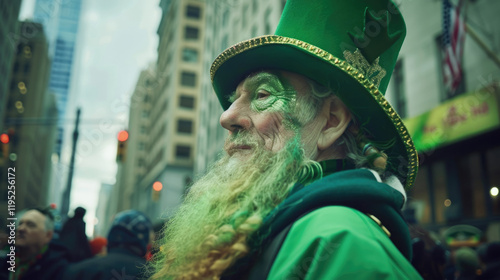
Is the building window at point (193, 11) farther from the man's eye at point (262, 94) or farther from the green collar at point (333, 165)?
the green collar at point (333, 165)

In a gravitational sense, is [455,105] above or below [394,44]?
above

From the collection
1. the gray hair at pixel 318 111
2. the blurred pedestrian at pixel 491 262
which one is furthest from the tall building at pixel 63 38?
the blurred pedestrian at pixel 491 262

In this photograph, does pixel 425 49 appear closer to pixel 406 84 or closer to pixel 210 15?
pixel 406 84

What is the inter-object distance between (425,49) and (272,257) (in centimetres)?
1375

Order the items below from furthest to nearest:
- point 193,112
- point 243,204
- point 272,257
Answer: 1. point 193,112
2. point 243,204
3. point 272,257

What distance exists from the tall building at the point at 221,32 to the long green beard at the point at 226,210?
63.3 feet

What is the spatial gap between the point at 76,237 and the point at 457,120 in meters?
10.1

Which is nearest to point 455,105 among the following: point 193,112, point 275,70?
point 275,70

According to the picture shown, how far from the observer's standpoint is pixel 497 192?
10477 millimetres

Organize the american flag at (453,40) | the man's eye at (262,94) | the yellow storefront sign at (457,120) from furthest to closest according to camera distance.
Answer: the yellow storefront sign at (457,120) → the american flag at (453,40) → the man's eye at (262,94)

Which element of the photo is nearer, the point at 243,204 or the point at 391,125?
the point at 243,204

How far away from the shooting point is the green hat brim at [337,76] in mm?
1553

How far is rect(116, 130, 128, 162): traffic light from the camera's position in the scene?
40.7ft

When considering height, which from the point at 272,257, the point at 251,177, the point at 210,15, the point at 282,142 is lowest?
the point at 272,257
